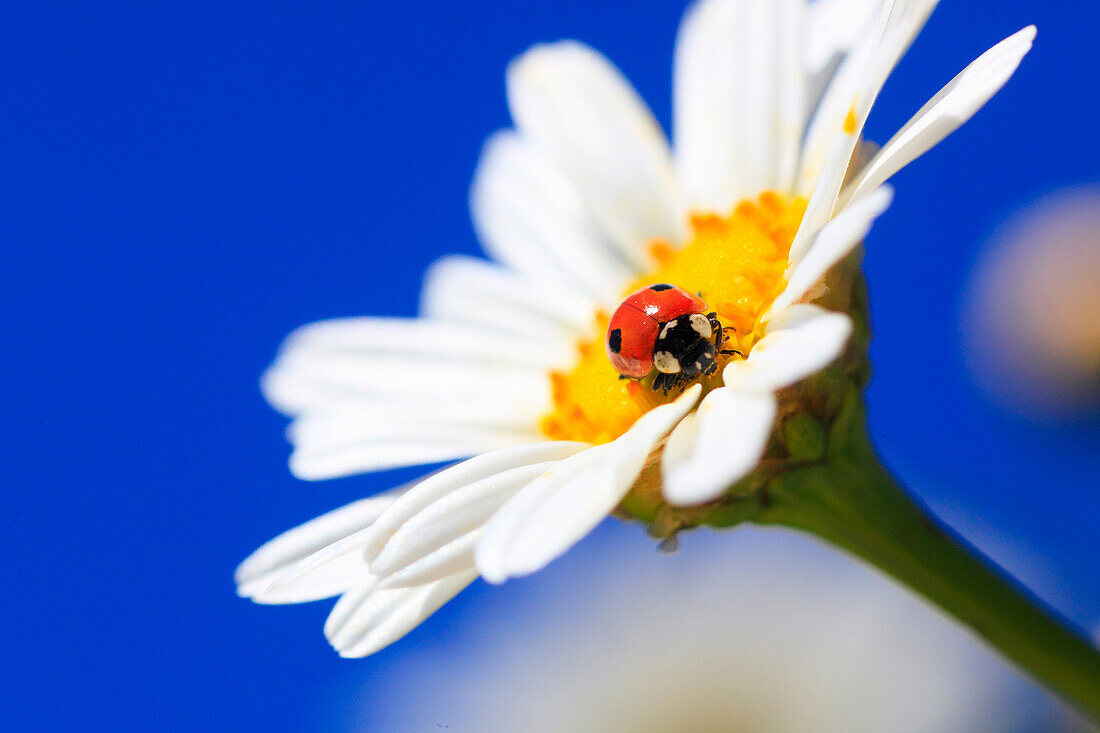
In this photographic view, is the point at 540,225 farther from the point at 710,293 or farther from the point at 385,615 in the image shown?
the point at 385,615

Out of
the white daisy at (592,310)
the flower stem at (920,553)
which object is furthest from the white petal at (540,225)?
the flower stem at (920,553)

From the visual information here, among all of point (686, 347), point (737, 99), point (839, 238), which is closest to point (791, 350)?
point (839, 238)

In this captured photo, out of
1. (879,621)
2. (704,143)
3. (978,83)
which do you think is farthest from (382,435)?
(879,621)

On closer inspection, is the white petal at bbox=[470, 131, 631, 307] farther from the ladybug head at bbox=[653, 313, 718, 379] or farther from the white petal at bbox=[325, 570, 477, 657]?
the white petal at bbox=[325, 570, 477, 657]

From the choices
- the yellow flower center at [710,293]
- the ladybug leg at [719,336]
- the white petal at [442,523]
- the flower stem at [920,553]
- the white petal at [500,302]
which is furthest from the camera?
the white petal at [500,302]

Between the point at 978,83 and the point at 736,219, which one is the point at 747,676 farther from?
the point at 978,83

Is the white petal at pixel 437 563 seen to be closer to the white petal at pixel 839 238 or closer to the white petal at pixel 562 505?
the white petal at pixel 562 505

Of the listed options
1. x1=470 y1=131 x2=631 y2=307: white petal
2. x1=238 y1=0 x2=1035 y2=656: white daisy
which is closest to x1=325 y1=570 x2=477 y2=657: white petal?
x1=238 y1=0 x2=1035 y2=656: white daisy
